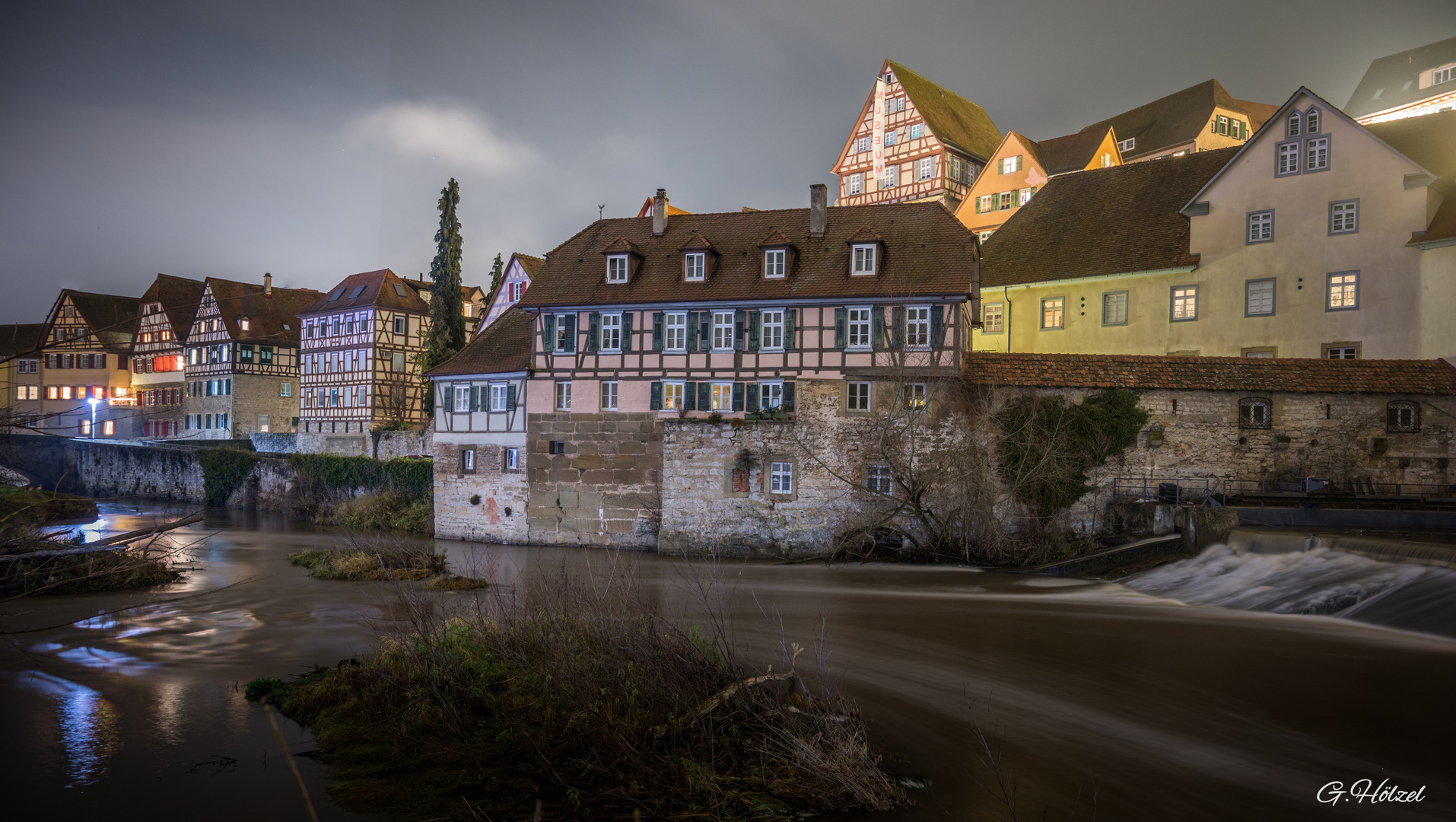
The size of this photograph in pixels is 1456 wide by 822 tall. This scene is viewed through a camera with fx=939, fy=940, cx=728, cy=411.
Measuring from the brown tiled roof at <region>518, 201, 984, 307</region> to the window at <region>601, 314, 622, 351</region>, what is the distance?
43 cm

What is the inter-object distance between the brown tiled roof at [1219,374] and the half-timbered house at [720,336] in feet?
5.31

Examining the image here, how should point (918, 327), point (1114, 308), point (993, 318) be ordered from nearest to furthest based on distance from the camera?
point (918, 327), point (1114, 308), point (993, 318)

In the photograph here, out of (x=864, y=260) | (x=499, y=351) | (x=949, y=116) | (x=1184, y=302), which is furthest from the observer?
(x=949, y=116)

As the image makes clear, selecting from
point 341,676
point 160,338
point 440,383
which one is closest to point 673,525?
point 440,383

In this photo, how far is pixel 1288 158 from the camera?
23344 millimetres

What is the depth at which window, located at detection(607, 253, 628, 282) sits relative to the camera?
78.3 ft

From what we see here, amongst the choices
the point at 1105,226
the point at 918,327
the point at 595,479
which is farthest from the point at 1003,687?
the point at 1105,226

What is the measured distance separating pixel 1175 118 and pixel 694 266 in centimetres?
3019

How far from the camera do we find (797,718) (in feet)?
26.3

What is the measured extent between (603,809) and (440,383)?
68.4 feet

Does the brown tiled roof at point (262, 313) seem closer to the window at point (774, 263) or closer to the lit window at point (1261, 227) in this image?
the window at point (774, 263)

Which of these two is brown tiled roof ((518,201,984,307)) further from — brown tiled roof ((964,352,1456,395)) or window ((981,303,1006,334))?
window ((981,303,1006,334))

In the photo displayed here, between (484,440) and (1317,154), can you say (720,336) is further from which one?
(1317,154)

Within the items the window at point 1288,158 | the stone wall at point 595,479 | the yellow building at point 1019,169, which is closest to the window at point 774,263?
the stone wall at point 595,479
